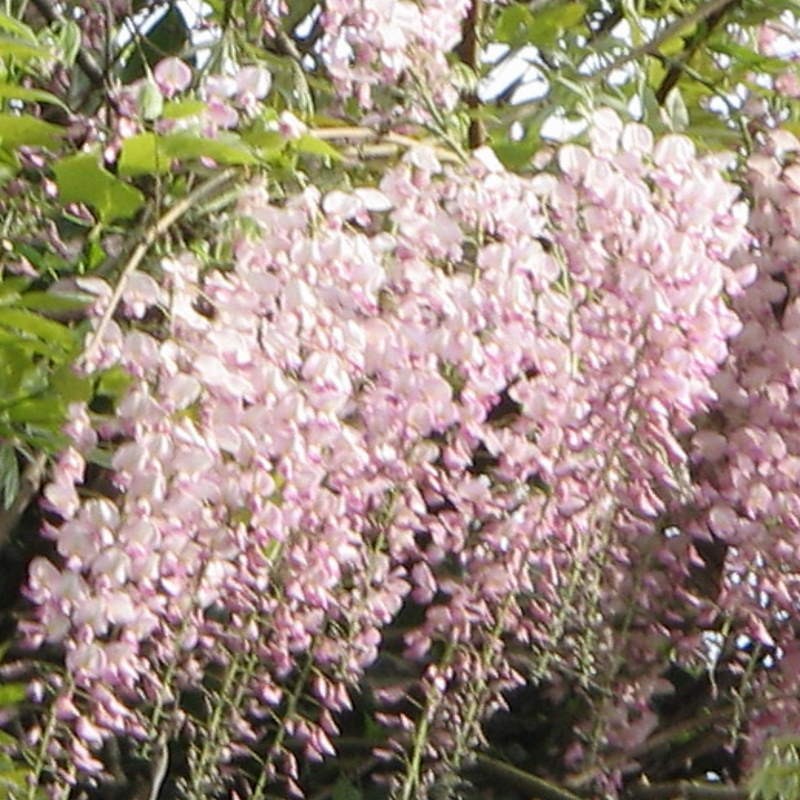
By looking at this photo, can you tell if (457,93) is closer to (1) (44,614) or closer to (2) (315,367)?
(2) (315,367)

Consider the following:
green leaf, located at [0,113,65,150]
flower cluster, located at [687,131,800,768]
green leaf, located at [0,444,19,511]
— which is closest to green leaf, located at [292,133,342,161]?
green leaf, located at [0,113,65,150]

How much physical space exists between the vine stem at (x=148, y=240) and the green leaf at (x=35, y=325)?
3cm

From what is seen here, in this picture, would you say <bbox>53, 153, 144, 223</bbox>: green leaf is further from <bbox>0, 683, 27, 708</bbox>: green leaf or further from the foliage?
<bbox>0, 683, 27, 708</bbox>: green leaf

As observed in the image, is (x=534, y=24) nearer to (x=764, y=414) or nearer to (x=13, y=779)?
(x=764, y=414)

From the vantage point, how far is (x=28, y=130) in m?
1.26

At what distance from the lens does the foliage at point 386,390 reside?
1.26 m

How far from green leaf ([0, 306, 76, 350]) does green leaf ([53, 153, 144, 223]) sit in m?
0.07

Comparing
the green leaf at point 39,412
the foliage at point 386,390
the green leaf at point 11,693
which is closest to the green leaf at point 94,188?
the foliage at point 386,390

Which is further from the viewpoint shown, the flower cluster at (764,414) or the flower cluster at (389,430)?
the flower cluster at (764,414)

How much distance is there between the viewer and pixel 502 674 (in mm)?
1536

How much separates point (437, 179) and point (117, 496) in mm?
285

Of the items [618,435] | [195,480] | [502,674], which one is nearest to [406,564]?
[502,674]

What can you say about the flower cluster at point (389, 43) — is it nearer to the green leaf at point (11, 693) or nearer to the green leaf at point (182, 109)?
the green leaf at point (182, 109)

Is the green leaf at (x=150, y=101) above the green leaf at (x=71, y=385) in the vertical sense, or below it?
above
